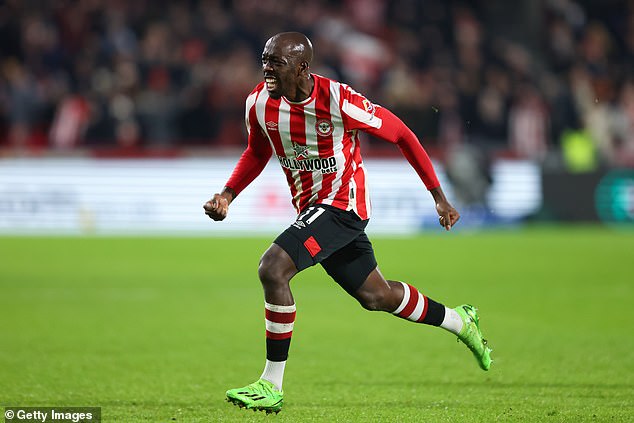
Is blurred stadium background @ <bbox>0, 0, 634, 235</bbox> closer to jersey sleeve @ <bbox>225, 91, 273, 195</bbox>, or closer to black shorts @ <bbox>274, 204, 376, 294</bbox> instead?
jersey sleeve @ <bbox>225, 91, 273, 195</bbox>

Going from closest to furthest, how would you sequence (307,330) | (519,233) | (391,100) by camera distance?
1. (307,330)
2. (519,233)
3. (391,100)

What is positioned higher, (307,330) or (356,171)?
(356,171)

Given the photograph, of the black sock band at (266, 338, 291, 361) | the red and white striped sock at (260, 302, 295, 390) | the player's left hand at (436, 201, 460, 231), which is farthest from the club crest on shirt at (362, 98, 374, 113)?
the black sock band at (266, 338, 291, 361)

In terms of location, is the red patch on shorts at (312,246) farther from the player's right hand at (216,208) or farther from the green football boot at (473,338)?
the green football boot at (473,338)

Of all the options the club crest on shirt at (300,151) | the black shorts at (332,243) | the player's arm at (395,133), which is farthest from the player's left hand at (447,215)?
the club crest on shirt at (300,151)

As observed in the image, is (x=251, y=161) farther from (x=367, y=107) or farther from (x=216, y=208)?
(x=367, y=107)

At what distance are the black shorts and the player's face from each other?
710 millimetres

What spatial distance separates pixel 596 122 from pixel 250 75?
21.0 feet

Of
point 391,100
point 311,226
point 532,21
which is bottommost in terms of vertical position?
point 311,226

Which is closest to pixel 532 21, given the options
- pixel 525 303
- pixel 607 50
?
pixel 607 50

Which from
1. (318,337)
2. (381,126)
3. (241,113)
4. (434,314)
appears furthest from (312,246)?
(241,113)

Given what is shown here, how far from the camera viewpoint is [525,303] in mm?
10250

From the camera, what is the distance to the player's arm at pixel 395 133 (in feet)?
18.9

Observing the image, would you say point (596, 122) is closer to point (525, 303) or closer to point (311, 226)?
point (525, 303)
